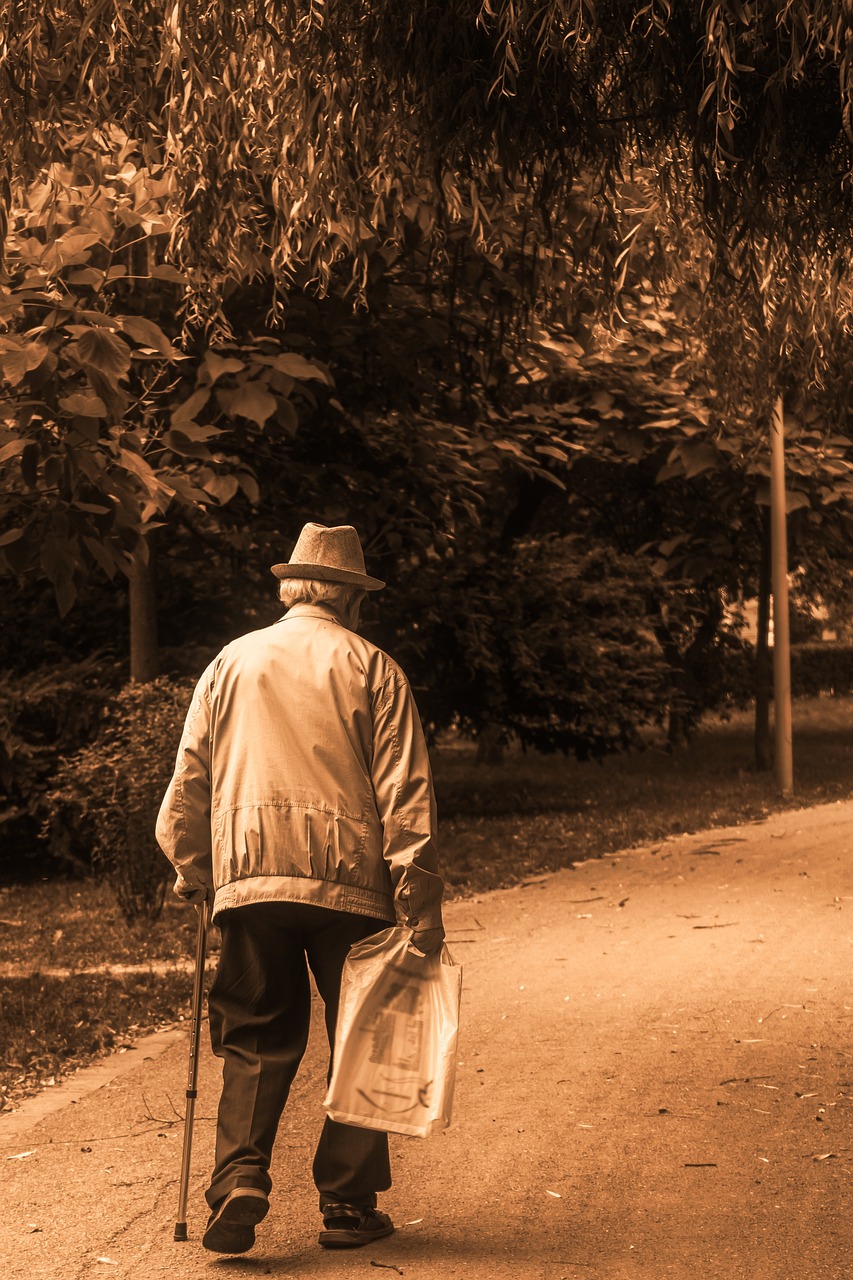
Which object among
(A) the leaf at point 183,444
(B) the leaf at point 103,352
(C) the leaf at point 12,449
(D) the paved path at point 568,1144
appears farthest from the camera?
(A) the leaf at point 183,444

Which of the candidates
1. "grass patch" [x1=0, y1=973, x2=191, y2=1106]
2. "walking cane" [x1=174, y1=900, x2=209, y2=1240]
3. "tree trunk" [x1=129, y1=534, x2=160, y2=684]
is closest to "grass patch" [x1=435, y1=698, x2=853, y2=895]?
"tree trunk" [x1=129, y1=534, x2=160, y2=684]

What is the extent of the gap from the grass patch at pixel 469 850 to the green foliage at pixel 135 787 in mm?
321

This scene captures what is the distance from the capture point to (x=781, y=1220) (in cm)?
472

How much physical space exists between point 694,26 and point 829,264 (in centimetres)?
209

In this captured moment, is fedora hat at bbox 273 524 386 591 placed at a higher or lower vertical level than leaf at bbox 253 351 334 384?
lower

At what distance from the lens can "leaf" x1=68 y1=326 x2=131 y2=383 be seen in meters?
6.73

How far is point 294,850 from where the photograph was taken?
4523mm

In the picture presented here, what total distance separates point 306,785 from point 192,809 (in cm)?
38

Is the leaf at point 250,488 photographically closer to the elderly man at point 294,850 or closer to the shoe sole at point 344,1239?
the elderly man at point 294,850

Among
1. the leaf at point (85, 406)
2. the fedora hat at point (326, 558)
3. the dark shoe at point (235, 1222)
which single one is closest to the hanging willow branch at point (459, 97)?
the fedora hat at point (326, 558)

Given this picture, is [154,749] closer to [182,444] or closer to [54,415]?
[182,444]

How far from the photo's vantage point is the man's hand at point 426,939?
4516mm

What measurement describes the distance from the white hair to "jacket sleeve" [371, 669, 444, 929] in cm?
34

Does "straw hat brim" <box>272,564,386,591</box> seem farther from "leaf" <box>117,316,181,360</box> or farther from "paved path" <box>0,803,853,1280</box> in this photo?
"leaf" <box>117,316,181,360</box>
